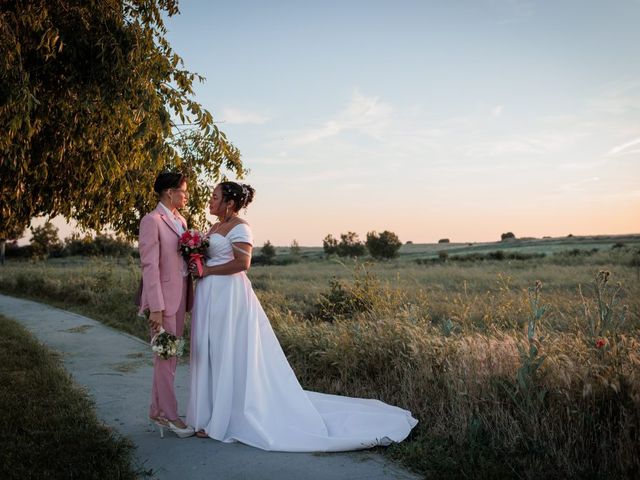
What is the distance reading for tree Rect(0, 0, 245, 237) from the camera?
18.7 feet

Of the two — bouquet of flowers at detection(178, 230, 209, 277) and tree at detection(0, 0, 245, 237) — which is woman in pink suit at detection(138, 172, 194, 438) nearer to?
bouquet of flowers at detection(178, 230, 209, 277)

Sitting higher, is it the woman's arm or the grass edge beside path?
the woman's arm

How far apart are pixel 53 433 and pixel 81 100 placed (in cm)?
363

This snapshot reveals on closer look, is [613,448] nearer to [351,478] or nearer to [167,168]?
[351,478]

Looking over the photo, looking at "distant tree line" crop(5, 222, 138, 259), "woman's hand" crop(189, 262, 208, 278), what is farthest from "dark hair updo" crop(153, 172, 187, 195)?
"distant tree line" crop(5, 222, 138, 259)

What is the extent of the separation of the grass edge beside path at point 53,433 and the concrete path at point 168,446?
0.63ft

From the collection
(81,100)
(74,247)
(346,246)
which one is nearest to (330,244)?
(346,246)

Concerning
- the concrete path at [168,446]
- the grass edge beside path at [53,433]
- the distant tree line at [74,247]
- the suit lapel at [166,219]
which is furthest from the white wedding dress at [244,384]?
the distant tree line at [74,247]

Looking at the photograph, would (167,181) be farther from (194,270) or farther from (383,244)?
(383,244)

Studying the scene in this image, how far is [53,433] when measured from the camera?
16.8ft

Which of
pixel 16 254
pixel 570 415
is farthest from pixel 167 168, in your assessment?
pixel 16 254

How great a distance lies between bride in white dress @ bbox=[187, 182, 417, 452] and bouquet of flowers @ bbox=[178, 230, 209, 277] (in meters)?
0.09

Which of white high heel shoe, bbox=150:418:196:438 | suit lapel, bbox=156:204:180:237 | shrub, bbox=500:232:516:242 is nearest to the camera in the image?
white high heel shoe, bbox=150:418:196:438

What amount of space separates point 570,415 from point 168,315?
3659mm
